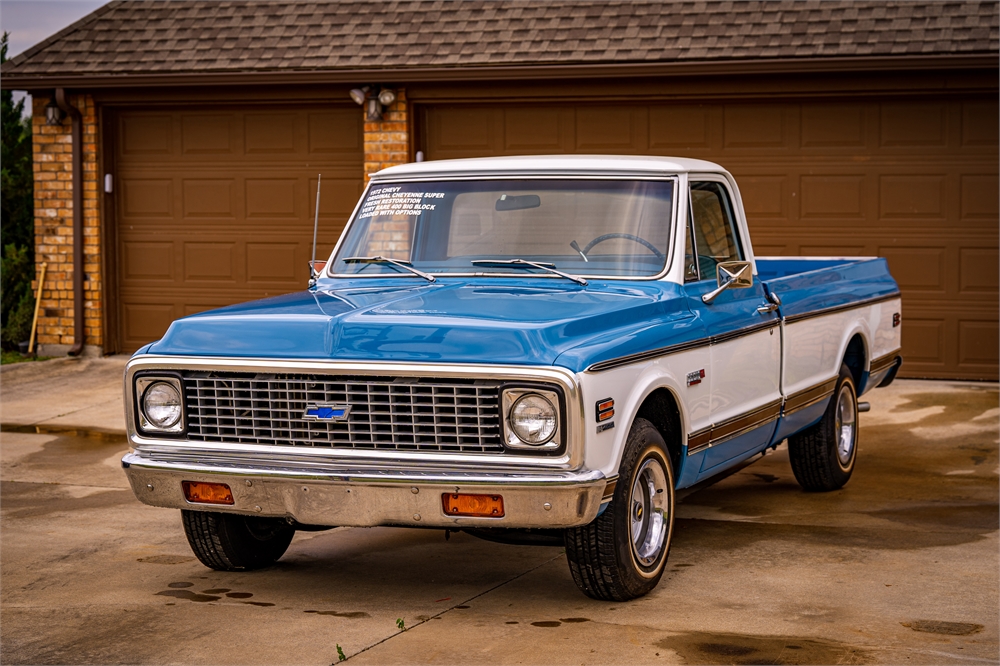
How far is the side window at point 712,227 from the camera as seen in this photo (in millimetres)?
6488

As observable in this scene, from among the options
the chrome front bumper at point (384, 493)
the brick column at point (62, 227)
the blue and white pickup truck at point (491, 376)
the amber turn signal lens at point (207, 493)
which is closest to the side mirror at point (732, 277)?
the blue and white pickup truck at point (491, 376)

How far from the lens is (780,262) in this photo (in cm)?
937

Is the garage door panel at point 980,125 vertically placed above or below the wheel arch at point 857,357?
above

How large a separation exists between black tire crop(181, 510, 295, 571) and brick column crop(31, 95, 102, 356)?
28.8ft

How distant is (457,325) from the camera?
5.00m

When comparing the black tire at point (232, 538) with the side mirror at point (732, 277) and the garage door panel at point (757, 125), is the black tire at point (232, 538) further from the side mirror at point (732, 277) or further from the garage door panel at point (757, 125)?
the garage door panel at point (757, 125)

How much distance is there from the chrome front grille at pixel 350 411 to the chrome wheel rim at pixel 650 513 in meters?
0.86

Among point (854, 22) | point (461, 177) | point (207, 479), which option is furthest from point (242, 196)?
point (207, 479)

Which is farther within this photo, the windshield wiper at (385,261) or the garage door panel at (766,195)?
the garage door panel at (766,195)

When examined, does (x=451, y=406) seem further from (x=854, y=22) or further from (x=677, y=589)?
(x=854, y=22)

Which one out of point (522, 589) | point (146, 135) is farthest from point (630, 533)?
A: point (146, 135)

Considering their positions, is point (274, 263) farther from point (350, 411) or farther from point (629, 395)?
point (629, 395)

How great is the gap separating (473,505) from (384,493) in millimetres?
352

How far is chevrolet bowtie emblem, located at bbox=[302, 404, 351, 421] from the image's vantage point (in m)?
5.09
